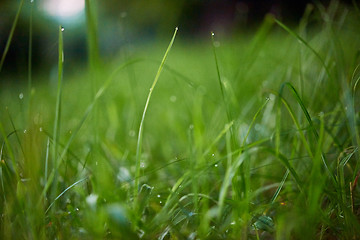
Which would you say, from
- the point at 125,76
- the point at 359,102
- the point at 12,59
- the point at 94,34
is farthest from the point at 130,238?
the point at 12,59

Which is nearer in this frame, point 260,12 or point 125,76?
point 125,76

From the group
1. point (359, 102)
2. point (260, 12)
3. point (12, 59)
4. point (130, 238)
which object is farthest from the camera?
point (260, 12)

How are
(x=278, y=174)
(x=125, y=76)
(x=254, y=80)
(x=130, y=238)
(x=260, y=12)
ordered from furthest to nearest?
(x=260, y=12), (x=125, y=76), (x=254, y=80), (x=278, y=174), (x=130, y=238)

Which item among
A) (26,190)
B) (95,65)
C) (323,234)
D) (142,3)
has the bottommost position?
(323,234)

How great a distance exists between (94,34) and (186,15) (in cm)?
415

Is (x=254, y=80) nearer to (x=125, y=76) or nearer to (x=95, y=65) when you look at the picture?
(x=95, y=65)

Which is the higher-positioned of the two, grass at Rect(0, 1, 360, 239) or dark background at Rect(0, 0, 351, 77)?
dark background at Rect(0, 0, 351, 77)

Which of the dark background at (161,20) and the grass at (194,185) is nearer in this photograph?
the grass at (194,185)

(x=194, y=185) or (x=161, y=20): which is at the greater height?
(x=161, y=20)

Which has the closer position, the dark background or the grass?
the grass

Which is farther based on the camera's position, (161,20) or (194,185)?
(161,20)

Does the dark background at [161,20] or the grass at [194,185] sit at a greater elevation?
the dark background at [161,20]

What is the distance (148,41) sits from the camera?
3.79m

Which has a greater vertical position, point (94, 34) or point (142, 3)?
point (142, 3)
